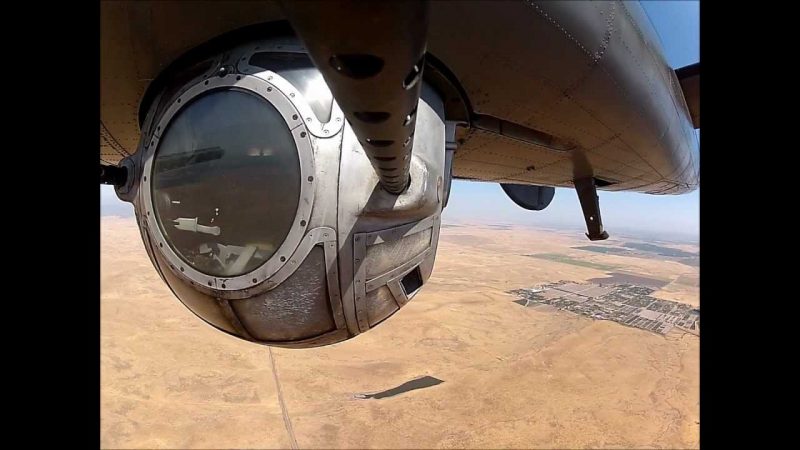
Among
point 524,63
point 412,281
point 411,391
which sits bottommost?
point 411,391

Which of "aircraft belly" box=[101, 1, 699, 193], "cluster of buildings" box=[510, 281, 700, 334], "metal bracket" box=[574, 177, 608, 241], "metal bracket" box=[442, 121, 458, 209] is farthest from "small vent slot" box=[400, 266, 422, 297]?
"cluster of buildings" box=[510, 281, 700, 334]

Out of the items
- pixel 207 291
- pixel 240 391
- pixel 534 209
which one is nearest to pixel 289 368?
pixel 240 391

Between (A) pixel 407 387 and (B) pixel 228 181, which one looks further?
(A) pixel 407 387

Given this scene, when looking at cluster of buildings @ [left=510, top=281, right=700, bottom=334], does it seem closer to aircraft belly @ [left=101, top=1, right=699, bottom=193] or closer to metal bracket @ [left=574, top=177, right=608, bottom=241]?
metal bracket @ [left=574, top=177, right=608, bottom=241]

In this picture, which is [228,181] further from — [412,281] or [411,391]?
[411,391]

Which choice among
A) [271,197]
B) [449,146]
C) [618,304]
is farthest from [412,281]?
[618,304]

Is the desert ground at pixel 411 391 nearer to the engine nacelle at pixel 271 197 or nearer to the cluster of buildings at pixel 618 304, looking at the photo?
the cluster of buildings at pixel 618 304

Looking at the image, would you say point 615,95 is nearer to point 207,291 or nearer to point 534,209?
point 207,291

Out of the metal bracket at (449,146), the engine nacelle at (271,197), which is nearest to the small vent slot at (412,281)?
the engine nacelle at (271,197)

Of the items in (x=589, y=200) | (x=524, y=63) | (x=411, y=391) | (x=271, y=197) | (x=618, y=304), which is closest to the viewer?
(x=271, y=197)
